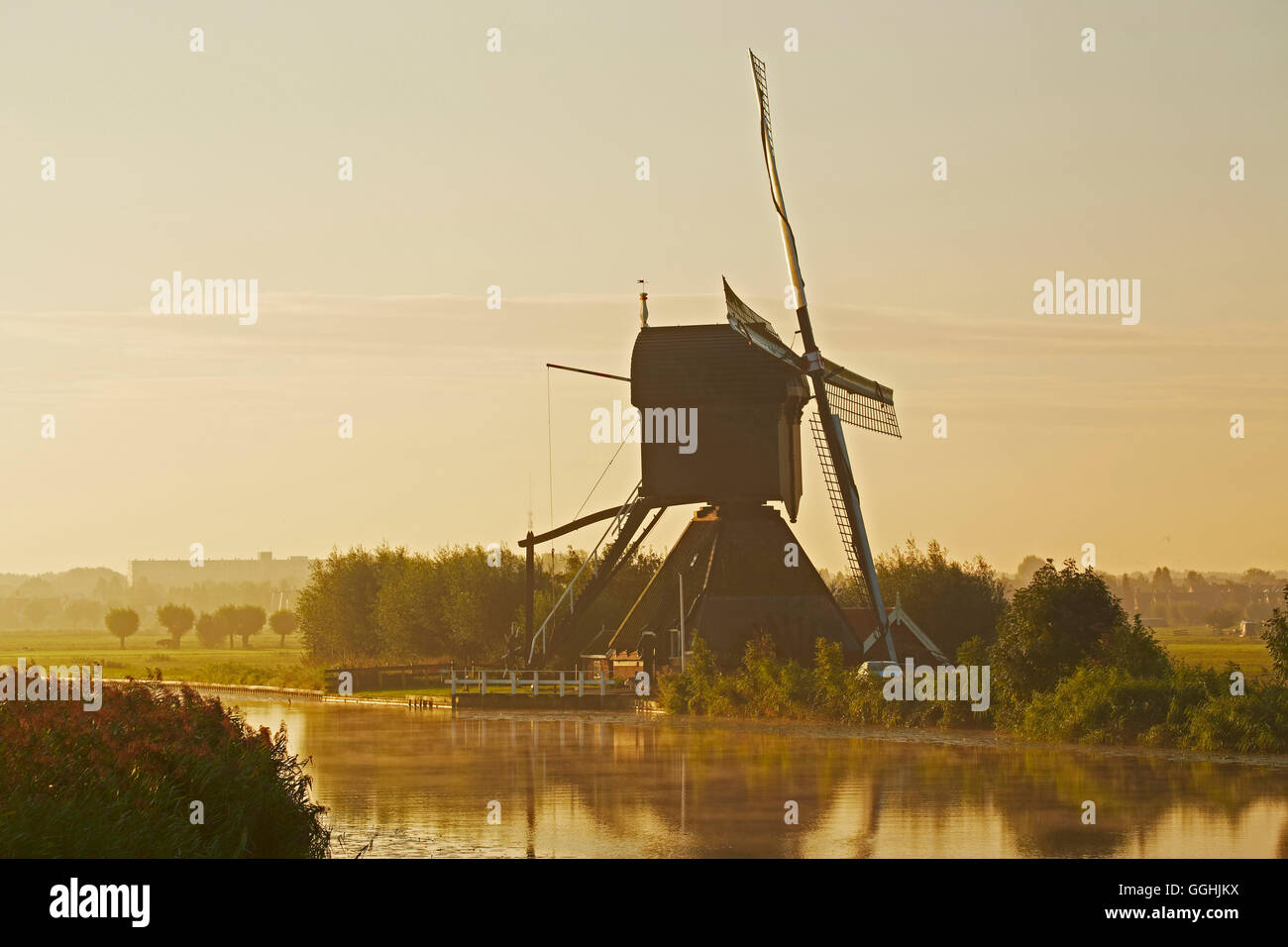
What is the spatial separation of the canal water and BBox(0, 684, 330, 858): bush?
156 centimetres

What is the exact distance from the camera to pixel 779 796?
26.4m

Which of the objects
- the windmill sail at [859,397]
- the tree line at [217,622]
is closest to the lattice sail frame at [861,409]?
the windmill sail at [859,397]

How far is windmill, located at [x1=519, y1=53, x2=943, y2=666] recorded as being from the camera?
47.1m

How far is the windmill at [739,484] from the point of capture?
47.1 metres

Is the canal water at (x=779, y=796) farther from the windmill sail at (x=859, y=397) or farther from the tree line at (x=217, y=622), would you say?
the tree line at (x=217, y=622)

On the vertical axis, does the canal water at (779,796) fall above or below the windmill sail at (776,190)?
below

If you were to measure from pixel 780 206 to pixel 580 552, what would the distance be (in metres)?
29.5

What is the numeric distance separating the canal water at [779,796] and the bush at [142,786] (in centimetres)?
156

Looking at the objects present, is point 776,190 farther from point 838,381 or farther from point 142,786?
point 142,786

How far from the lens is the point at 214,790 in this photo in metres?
18.7

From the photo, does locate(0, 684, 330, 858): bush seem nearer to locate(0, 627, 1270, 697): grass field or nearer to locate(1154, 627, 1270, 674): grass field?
locate(0, 627, 1270, 697): grass field

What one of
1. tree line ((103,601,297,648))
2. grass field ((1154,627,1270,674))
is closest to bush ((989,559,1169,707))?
grass field ((1154,627,1270,674))
